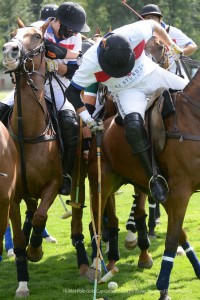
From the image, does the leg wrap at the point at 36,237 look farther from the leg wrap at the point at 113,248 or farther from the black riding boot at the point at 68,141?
the leg wrap at the point at 113,248

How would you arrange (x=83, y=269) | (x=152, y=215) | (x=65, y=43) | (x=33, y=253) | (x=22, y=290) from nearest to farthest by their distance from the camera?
1. (x=22, y=290)
2. (x=33, y=253)
3. (x=83, y=269)
4. (x=65, y=43)
5. (x=152, y=215)

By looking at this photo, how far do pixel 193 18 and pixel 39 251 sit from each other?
47110 millimetres

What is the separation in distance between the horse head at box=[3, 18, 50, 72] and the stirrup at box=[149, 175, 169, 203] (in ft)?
5.27

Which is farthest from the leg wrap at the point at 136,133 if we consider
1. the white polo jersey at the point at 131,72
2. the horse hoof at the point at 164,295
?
the horse hoof at the point at 164,295

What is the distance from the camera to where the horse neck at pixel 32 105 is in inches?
259

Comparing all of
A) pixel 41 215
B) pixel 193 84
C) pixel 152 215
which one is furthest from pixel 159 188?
pixel 152 215

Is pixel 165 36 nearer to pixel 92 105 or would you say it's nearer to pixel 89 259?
pixel 92 105

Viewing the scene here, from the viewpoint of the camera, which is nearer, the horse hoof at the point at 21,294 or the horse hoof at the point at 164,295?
the horse hoof at the point at 164,295

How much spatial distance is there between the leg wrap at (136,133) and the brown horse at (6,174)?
1.09 meters

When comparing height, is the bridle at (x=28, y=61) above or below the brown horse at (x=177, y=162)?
above

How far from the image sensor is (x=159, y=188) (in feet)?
20.6

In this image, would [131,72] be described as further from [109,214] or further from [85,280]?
[85,280]

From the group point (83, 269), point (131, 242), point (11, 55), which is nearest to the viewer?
point (11, 55)

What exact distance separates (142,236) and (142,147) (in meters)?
1.76
